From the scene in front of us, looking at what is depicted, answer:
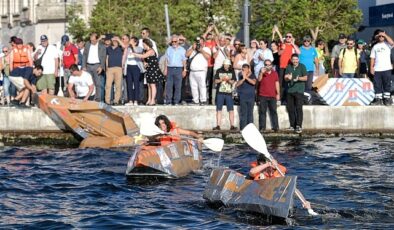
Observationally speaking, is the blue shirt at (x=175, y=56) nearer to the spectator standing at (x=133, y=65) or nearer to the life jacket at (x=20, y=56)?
the spectator standing at (x=133, y=65)

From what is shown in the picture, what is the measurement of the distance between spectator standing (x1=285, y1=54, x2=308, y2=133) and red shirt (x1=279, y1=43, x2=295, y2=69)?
24.9 inches

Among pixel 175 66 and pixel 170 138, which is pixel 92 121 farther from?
pixel 170 138

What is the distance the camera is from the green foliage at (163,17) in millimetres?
46562

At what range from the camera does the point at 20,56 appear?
1256 inches

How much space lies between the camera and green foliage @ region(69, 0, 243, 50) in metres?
46.6

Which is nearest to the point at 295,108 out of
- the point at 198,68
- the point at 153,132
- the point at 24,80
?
the point at 198,68

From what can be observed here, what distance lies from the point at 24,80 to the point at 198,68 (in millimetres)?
4727

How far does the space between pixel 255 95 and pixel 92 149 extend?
449 cm

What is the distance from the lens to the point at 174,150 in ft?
80.0

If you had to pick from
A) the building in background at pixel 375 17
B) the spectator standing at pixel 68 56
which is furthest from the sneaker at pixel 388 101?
the building in background at pixel 375 17

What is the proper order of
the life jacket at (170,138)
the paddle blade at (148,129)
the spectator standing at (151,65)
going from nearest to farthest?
the paddle blade at (148,129) → the life jacket at (170,138) → the spectator standing at (151,65)

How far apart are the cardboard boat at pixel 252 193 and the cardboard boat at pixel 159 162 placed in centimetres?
299

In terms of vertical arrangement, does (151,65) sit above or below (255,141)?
above

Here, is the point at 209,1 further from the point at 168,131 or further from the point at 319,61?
the point at 168,131
